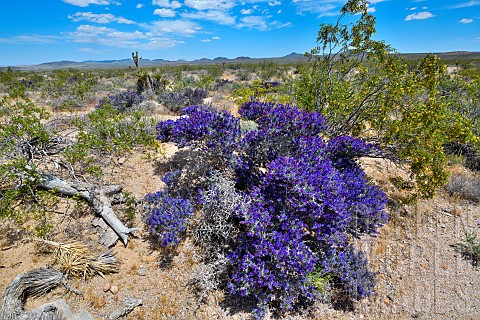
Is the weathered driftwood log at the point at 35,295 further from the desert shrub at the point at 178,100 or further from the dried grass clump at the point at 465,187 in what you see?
the desert shrub at the point at 178,100

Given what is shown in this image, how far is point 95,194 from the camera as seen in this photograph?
14.6 feet

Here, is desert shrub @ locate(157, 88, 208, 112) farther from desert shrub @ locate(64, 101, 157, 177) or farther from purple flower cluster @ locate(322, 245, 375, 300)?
purple flower cluster @ locate(322, 245, 375, 300)

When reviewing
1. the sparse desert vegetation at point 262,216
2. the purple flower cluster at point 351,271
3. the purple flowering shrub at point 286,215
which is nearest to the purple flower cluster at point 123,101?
the sparse desert vegetation at point 262,216

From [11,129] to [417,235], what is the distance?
7.51m

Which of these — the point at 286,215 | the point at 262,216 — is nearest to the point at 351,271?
the point at 286,215

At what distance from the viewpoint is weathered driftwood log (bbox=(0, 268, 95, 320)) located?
2.92 meters

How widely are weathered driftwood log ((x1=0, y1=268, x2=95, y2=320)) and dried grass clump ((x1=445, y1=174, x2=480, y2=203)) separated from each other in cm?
691

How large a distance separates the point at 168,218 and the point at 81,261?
132cm

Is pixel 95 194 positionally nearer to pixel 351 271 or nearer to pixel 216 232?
pixel 216 232

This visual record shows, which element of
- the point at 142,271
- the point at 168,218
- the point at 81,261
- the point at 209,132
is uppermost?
the point at 209,132

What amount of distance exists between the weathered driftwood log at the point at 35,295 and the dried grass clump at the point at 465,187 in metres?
6.91

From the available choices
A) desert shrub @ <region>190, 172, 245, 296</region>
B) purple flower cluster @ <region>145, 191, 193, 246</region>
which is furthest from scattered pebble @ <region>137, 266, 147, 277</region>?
desert shrub @ <region>190, 172, 245, 296</region>

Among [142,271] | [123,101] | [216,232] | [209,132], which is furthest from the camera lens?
[123,101]

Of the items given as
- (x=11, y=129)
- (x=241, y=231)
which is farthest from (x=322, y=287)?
(x=11, y=129)
